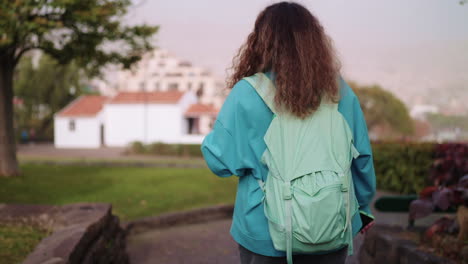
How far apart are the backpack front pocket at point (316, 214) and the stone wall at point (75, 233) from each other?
188 centimetres

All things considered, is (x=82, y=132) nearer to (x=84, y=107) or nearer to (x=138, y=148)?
(x=84, y=107)

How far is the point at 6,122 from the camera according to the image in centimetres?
1015

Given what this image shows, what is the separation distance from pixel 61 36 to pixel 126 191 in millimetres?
3800

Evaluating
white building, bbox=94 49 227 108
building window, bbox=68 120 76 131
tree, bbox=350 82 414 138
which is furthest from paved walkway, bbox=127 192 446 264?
white building, bbox=94 49 227 108

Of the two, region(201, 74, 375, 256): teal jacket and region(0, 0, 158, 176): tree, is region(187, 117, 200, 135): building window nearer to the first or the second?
A: region(0, 0, 158, 176): tree

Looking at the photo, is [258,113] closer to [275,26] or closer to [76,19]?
[275,26]

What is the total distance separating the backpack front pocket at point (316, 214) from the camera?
1.65m

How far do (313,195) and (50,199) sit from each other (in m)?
6.89

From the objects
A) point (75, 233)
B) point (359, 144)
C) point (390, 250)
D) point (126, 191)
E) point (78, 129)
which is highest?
point (359, 144)

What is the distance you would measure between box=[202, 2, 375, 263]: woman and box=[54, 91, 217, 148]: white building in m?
38.2

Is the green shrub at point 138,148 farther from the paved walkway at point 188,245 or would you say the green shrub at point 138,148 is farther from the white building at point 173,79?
the white building at point 173,79

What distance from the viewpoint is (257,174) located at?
5.94 ft

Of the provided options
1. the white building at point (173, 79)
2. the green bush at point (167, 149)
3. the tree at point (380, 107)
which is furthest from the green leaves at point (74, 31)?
the white building at point (173, 79)

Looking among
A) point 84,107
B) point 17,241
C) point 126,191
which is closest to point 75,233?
point 17,241
